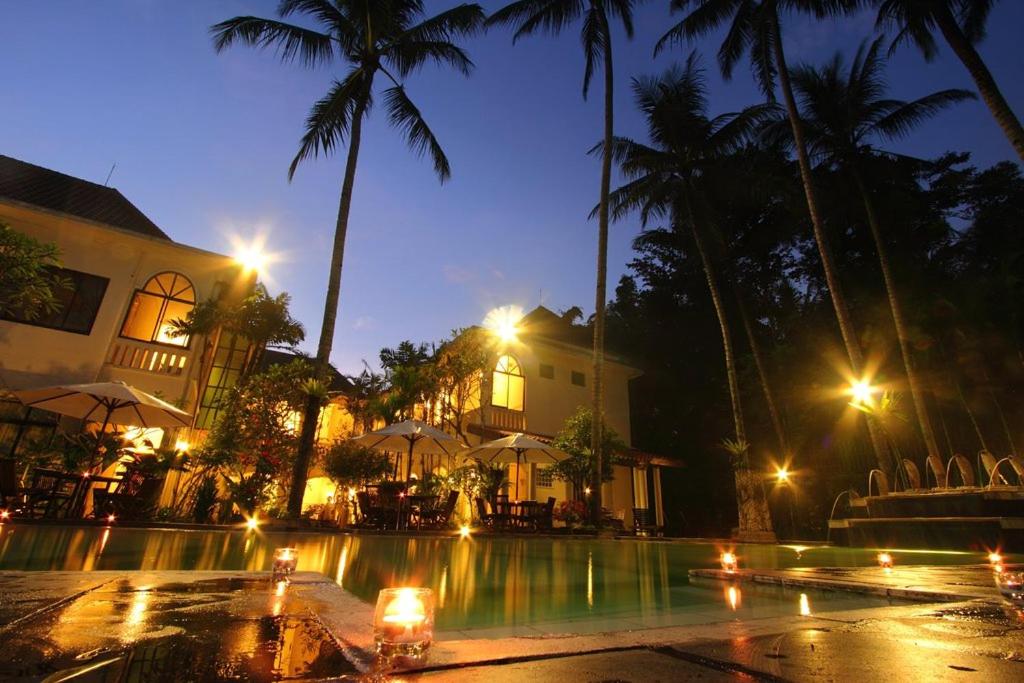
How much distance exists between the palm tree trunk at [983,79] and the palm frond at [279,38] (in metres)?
15.3

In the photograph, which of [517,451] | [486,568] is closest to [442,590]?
[486,568]

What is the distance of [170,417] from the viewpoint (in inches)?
371

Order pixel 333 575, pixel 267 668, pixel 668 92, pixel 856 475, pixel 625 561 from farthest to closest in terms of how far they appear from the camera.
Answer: pixel 668 92, pixel 856 475, pixel 625 561, pixel 333 575, pixel 267 668

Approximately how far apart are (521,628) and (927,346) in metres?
18.6

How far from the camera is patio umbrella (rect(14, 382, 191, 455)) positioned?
805 centimetres

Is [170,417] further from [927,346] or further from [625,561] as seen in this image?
[927,346]

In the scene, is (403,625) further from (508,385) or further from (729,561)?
(508,385)

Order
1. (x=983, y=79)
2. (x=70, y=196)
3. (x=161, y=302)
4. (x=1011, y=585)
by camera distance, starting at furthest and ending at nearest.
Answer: (x=70, y=196) → (x=161, y=302) → (x=983, y=79) → (x=1011, y=585)

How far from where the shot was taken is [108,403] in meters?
8.49

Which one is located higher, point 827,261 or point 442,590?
point 827,261

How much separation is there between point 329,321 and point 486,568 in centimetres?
788

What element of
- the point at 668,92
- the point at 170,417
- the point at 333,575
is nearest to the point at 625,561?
the point at 333,575

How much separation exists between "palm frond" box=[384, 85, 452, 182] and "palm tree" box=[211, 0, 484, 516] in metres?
0.03

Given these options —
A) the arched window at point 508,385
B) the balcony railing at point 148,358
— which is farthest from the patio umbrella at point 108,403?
the arched window at point 508,385
